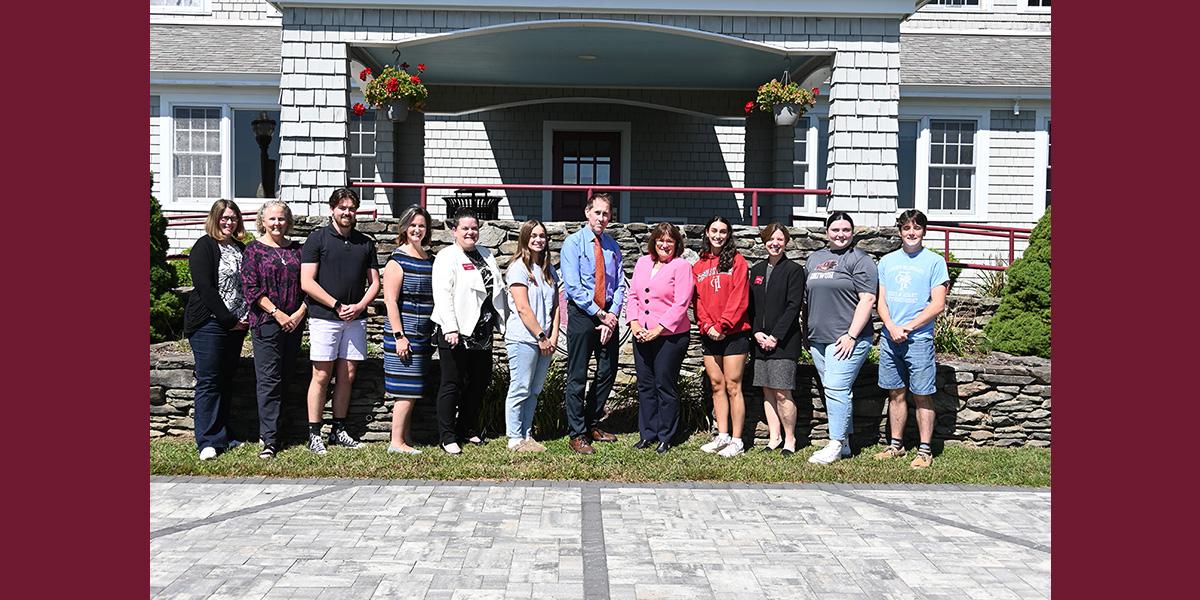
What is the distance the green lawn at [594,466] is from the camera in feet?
23.5

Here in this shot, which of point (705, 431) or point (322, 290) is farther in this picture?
point (705, 431)

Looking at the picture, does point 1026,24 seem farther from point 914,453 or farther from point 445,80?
point 914,453

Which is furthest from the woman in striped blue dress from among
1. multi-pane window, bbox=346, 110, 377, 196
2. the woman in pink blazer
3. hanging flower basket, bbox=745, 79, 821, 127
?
multi-pane window, bbox=346, 110, 377, 196

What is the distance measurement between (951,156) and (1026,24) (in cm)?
430

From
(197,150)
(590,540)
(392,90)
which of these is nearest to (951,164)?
(392,90)

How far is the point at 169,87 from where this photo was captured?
16688 mm

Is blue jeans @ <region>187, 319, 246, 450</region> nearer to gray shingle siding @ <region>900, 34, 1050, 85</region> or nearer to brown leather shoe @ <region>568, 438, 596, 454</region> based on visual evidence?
brown leather shoe @ <region>568, 438, 596, 454</region>

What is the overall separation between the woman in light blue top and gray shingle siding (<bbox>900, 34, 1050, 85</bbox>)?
11119 millimetres

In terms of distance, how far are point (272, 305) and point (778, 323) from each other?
378 centimetres

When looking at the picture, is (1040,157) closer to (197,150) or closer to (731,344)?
(731,344)

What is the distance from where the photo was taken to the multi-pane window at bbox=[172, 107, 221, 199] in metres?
17.0

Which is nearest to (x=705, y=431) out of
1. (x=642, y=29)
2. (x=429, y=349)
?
(x=429, y=349)

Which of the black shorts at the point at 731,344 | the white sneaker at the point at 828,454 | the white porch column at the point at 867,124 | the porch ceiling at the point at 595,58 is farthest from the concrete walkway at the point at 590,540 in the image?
the porch ceiling at the point at 595,58

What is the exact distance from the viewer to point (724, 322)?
777 cm
